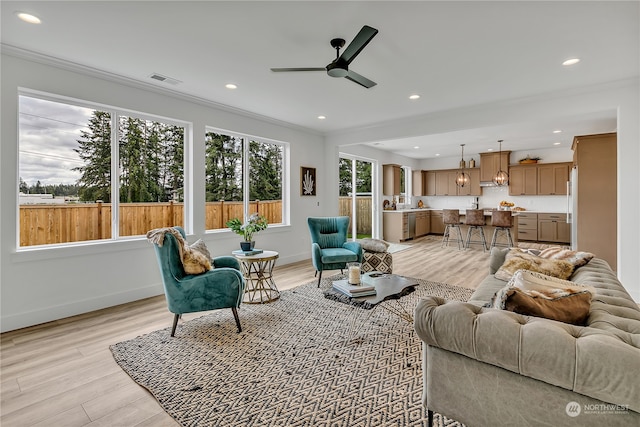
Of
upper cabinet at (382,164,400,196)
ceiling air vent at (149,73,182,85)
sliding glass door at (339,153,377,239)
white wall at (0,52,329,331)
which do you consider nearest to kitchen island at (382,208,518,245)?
sliding glass door at (339,153,377,239)

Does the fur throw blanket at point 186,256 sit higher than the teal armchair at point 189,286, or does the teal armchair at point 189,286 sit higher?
the fur throw blanket at point 186,256

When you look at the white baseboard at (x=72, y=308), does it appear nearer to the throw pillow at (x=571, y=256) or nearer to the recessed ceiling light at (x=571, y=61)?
the throw pillow at (x=571, y=256)

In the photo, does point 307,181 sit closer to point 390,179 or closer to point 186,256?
point 390,179

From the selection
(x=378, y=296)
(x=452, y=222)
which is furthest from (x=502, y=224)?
(x=378, y=296)

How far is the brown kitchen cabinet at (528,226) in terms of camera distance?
824 centimetres

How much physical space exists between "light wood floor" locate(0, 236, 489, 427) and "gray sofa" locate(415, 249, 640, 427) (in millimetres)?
1516

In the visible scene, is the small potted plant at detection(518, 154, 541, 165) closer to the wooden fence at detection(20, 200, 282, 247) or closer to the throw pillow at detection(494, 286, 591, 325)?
the wooden fence at detection(20, 200, 282, 247)

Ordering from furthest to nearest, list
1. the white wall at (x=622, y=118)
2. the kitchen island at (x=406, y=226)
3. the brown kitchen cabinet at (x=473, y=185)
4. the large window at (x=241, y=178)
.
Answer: the brown kitchen cabinet at (x=473, y=185) → the kitchen island at (x=406, y=226) → the large window at (x=241, y=178) → the white wall at (x=622, y=118)

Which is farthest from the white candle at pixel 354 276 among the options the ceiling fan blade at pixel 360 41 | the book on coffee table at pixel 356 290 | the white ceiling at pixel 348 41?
the white ceiling at pixel 348 41

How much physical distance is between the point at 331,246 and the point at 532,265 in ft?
8.54

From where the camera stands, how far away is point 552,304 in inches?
52.1

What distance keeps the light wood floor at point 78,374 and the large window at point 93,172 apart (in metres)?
0.96

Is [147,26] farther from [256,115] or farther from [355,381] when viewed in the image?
[355,381]

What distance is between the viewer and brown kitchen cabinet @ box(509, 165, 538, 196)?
8.34 meters
